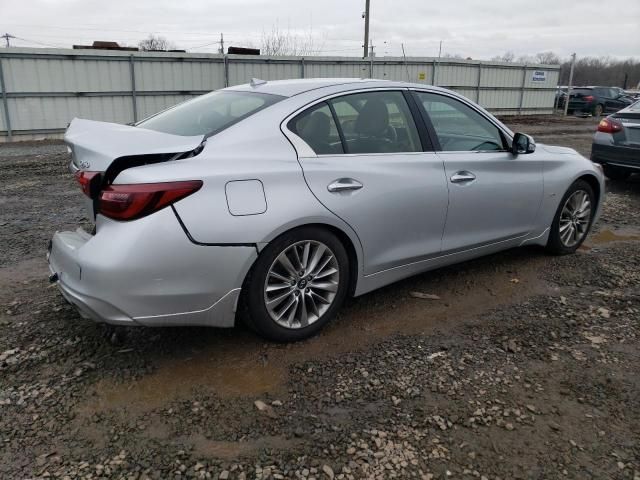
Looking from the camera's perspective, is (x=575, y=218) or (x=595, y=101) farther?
(x=595, y=101)

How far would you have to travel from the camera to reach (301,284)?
328cm

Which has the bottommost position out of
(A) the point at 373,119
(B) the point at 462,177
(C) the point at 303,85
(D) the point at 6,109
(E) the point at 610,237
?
(E) the point at 610,237

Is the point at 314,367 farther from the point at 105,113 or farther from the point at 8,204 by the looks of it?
the point at 105,113

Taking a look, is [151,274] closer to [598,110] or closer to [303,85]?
[303,85]

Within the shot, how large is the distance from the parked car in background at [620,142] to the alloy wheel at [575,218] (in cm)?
340

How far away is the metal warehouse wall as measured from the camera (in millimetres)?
14047

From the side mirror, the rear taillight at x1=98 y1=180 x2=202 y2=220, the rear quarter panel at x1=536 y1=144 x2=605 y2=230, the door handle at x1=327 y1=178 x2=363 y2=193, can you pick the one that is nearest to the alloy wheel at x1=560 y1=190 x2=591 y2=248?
the rear quarter panel at x1=536 y1=144 x2=605 y2=230

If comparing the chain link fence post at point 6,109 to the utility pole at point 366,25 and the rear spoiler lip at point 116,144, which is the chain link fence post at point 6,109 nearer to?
the rear spoiler lip at point 116,144

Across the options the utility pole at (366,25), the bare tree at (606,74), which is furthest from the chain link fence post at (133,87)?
the bare tree at (606,74)

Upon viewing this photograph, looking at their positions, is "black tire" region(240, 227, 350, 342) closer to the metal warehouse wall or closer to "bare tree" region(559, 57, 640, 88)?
the metal warehouse wall

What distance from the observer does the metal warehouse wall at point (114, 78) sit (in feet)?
46.1

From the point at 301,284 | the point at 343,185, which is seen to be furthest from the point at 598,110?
the point at 301,284

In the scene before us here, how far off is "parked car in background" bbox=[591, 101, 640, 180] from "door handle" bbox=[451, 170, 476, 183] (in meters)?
5.07

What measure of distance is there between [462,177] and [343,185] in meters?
1.08
